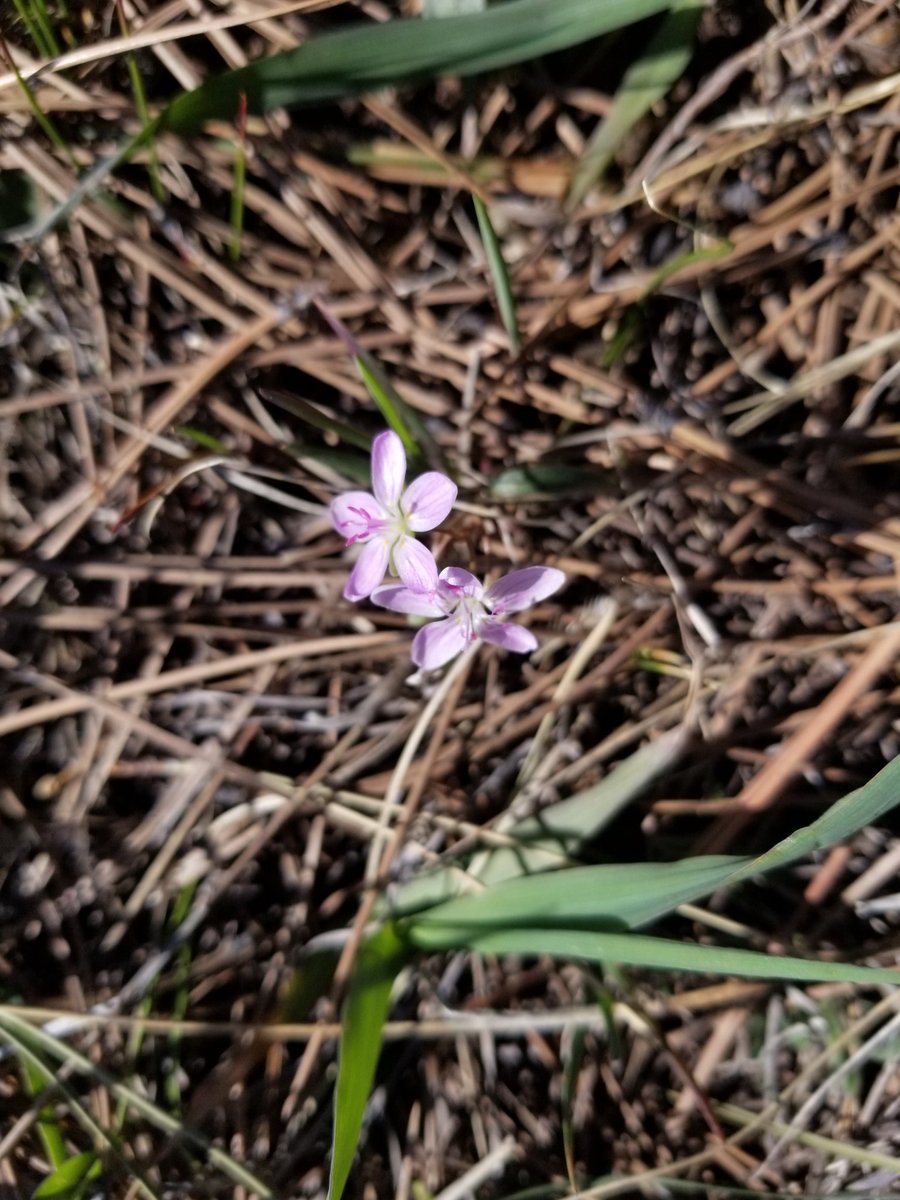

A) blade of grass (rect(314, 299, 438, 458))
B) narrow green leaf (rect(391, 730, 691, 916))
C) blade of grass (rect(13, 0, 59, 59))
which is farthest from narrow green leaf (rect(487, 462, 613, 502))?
blade of grass (rect(13, 0, 59, 59))

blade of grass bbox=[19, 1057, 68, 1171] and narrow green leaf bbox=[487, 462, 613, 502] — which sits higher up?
narrow green leaf bbox=[487, 462, 613, 502]

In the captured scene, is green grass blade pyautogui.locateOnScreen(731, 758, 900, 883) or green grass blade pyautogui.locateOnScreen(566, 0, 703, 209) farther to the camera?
green grass blade pyautogui.locateOnScreen(566, 0, 703, 209)

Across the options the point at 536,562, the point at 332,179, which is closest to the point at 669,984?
the point at 536,562

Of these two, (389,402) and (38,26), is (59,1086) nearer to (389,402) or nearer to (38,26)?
(389,402)

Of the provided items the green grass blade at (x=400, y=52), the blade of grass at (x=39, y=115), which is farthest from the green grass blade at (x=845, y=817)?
the blade of grass at (x=39, y=115)

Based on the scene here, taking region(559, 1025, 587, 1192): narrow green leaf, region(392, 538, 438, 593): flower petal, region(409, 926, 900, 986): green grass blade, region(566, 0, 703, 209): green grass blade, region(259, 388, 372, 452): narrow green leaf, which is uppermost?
region(566, 0, 703, 209): green grass blade

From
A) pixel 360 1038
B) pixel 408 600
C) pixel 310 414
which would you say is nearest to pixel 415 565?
pixel 408 600

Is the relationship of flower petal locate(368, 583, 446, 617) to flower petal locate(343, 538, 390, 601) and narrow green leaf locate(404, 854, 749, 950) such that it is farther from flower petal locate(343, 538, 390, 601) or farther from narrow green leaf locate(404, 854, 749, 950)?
narrow green leaf locate(404, 854, 749, 950)
